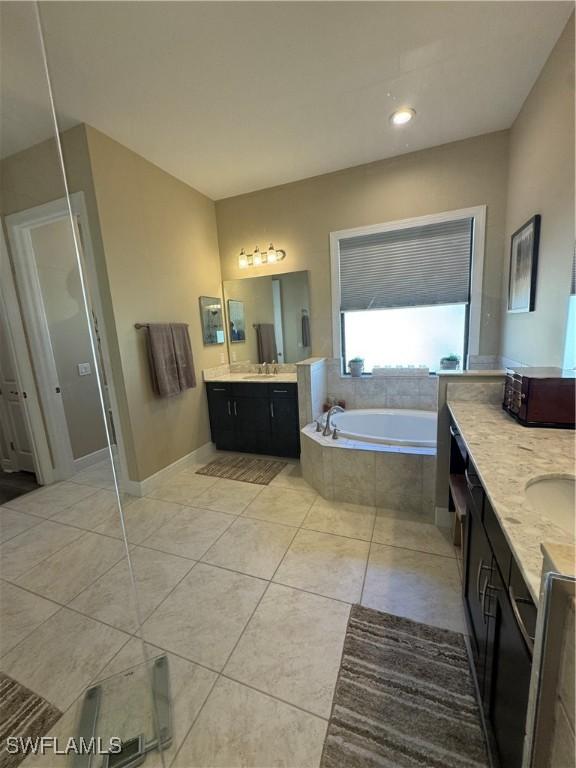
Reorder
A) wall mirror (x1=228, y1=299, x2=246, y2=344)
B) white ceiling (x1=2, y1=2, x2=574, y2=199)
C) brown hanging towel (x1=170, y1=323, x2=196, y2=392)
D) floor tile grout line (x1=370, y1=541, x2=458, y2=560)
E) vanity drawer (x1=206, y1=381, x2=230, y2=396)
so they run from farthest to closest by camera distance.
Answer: wall mirror (x1=228, y1=299, x2=246, y2=344) < vanity drawer (x1=206, y1=381, x2=230, y2=396) < brown hanging towel (x1=170, y1=323, x2=196, y2=392) < floor tile grout line (x1=370, y1=541, x2=458, y2=560) < white ceiling (x1=2, y1=2, x2=574, y2=199)

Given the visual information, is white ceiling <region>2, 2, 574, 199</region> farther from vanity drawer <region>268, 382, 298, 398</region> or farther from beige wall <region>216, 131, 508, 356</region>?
vanity drawer <region>268, 382, 298, 398</region>

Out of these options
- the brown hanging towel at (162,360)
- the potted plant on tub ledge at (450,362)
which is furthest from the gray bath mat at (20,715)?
the potted plant on tub ledge at (450,362)

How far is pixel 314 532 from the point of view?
2.10 m

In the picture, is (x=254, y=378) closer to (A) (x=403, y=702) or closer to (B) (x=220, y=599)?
(B) (x=220, y=599)

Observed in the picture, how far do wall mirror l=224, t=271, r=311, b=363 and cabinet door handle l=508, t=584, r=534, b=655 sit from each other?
2.88 meters

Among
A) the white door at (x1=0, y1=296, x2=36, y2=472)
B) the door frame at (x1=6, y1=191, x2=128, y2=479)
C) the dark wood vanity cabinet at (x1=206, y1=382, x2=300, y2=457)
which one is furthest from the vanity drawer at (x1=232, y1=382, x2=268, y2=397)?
the white door at (x1=0, y1=296, x2=36, y2=472)

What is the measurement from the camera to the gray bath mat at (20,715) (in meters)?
1.10

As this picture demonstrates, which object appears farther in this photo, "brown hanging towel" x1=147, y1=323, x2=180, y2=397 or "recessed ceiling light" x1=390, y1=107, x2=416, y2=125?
"brown hanging towel" x1=147, y1=323, x2=180, y2=397

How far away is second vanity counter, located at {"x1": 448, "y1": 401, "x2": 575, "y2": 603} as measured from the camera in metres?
0.68

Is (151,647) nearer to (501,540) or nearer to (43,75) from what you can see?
(501,540)

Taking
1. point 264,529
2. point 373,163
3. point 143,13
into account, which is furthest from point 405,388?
point 143,13

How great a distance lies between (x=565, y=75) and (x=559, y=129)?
249 millimetres

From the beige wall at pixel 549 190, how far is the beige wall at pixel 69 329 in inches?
140

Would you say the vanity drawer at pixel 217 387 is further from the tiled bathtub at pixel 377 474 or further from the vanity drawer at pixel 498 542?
the vanity drawer at pixel 498 542
